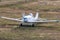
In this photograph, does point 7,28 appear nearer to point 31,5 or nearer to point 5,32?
point 5,32

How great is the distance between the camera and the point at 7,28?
11.2 metres

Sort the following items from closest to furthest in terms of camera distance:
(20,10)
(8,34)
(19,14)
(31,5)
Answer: (8,34) → (19,14) → (20,10) → (31,5)

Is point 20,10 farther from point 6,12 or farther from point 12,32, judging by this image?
point 12,32

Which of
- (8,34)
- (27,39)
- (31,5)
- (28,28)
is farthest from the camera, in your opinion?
(31,5)

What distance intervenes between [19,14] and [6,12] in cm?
100

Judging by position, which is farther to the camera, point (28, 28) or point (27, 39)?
point (28, 28)

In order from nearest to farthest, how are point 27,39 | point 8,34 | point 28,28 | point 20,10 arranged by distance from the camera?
1. point 27,39
2. point 8,34
3. point 28,28
4. point 20,10

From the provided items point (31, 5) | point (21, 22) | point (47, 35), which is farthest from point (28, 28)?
point (31, 5)

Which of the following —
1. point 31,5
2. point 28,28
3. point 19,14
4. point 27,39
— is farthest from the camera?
point 31,5

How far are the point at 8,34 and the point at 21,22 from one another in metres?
1.36

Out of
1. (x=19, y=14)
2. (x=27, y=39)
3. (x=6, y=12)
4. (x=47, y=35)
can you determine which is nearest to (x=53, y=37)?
(x=47, y=35)

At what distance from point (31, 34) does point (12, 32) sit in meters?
0.78

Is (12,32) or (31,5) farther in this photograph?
(31,5)

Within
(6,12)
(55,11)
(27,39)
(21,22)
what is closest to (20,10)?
(6,12)
